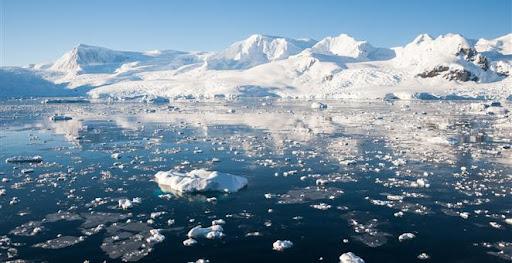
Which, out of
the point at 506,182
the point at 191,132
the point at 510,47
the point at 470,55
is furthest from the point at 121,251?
the point at 510,47

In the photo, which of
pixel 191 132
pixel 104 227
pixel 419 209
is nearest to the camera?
pixel 104 227

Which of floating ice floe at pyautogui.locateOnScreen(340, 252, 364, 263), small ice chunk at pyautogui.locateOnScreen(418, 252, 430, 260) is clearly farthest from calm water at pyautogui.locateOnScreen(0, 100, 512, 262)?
floating ice floe at pyautogui.locateOnScreen(340, 252, 364, 263)

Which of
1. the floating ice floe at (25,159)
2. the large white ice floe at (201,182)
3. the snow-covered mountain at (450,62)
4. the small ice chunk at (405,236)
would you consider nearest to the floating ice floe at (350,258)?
the small ice chunk at (405,236)

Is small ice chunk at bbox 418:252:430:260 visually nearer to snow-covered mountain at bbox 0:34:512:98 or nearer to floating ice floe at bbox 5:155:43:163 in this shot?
floating ice floe at bbox 5:155:43:163

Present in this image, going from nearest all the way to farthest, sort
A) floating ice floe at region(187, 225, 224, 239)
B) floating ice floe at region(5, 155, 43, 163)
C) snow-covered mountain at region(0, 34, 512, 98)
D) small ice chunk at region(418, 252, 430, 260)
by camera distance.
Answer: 1. small ice chunk at region(418, 252, 430, 260)
2. floating ice floe at region(187, 225, 224, 239)
3. floating ice floe at region(5, 155, 43, 163)
4. snow-covered mountain at region(0, 34, 512, 98)

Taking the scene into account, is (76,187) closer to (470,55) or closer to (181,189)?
(181,189)

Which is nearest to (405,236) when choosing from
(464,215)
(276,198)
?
(464,215)
